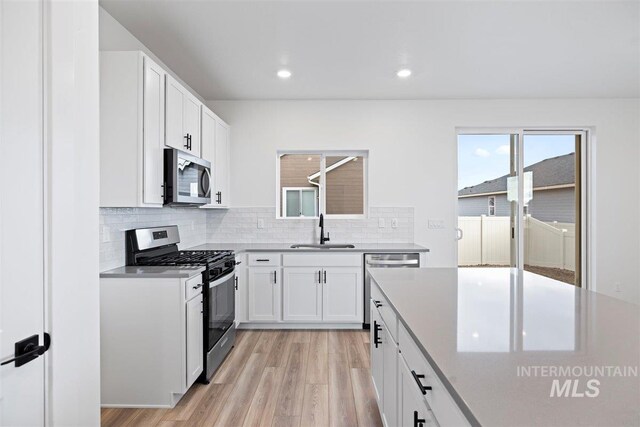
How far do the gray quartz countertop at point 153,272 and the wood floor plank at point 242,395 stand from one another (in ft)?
2.88

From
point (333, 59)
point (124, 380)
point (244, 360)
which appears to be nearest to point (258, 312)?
point (244, 360)

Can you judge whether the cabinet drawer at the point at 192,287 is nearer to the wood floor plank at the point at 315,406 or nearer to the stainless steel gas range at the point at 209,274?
the stainless steel gas range at the point at 209,274

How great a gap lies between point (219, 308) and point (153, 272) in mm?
745

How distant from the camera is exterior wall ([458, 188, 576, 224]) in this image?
4543 mm

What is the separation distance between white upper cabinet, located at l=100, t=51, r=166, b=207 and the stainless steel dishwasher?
2.31m

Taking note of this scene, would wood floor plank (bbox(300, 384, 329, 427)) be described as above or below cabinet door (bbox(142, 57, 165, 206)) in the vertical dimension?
below

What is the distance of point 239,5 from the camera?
93.7 inches

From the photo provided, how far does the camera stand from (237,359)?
3125mm

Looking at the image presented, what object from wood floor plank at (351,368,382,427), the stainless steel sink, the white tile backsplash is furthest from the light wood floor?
the white tile backsplash

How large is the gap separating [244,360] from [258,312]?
81 cm

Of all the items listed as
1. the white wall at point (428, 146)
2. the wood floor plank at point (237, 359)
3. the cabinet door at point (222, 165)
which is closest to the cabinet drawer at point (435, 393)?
the wood floor plank at point (237, 359)

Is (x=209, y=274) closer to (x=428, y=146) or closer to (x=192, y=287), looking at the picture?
(x=192, y=287)

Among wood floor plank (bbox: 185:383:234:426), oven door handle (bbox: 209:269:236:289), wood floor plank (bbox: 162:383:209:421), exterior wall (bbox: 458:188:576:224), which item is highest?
exterior wall (bbox: 458:188:576:224)

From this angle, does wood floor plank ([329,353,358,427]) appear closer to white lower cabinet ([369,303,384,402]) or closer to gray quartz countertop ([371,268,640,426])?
white lower cabinet ([369,303,384,402])
